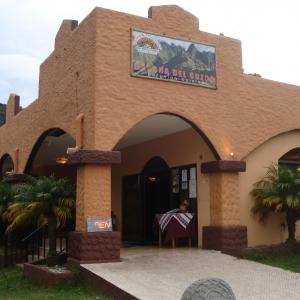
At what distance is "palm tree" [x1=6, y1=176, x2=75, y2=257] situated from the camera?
10227 millimetres

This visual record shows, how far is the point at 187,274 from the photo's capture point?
9.04 meters

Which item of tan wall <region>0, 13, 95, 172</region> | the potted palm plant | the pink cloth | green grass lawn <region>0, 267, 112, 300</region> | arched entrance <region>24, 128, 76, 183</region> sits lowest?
green grass lawn <region>0, 267, 112, 300</region>

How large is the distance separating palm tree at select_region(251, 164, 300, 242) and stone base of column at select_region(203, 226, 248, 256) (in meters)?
0.96

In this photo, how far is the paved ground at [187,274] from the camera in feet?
25.6

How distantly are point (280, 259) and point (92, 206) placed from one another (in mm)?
4476

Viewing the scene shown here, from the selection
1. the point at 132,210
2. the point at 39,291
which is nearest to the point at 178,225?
the point at 132,210

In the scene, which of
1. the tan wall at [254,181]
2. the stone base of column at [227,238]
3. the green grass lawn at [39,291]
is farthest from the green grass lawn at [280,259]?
the green grass lawn at [39,291]

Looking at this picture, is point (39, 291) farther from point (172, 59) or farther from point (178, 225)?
point (172, 59)

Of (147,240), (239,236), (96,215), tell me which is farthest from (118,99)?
(147,240)

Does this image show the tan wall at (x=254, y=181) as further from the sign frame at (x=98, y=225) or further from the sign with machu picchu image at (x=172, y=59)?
the sign frame at (x=98, y=225)

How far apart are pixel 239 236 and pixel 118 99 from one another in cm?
447

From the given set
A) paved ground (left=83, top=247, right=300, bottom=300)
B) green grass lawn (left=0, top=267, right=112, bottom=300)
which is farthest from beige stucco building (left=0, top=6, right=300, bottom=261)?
green grass lawn (left=0, top=267, right=112, bottom=300)

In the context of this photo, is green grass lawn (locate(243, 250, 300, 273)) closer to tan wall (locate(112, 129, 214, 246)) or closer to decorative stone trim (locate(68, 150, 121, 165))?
tan wall (locate(112, 129, 214, 246))

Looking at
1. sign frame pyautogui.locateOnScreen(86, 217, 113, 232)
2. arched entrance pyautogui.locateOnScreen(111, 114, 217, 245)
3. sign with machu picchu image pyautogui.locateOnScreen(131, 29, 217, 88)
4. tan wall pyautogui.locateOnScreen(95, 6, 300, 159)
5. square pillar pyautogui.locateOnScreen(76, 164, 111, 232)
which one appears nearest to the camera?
sign frame pyautogui.locateOnScreen(86, 217, 113, 232)
